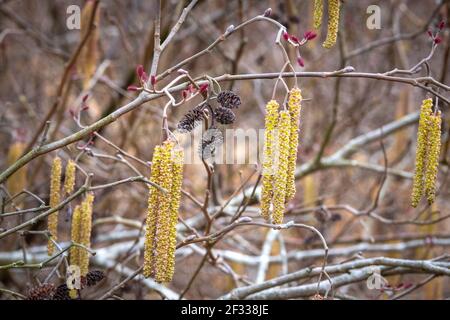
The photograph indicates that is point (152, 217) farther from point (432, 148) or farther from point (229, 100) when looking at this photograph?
point (432, 148)

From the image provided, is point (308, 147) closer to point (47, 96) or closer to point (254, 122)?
point (254, 122)

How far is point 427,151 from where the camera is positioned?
167 cm

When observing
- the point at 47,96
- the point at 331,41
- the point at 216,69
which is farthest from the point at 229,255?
the point at 47,96

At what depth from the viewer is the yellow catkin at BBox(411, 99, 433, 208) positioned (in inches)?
65.1

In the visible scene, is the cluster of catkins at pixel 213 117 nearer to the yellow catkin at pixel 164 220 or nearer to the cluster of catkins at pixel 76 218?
the yellow catkin at pixel 164 220

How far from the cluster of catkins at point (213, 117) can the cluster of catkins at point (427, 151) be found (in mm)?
544

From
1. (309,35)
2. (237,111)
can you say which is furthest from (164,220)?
(237,111)

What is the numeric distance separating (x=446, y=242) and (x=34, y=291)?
259 cm

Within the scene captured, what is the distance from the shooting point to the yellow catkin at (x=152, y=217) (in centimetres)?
154

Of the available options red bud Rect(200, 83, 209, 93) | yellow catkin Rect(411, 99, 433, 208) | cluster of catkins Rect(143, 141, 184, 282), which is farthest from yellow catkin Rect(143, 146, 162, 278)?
yellow catkin Rect(411, 99, 433, 208)

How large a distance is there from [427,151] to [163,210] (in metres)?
0.79

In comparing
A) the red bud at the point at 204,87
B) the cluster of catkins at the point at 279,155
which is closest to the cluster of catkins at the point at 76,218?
the red bud at the point at 204,87

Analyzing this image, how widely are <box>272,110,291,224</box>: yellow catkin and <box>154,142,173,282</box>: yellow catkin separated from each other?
291mm

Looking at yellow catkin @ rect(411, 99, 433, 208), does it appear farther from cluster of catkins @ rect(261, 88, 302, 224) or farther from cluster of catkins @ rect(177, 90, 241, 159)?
cluster of catkins @ rect(177, 90, 241, 159)
